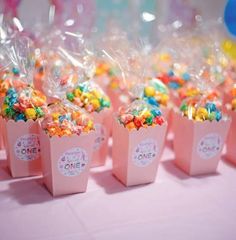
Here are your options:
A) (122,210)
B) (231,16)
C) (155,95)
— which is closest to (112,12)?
(231,16)

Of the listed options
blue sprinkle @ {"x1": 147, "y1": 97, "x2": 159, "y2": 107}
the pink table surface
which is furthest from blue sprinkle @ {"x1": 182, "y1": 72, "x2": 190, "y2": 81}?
the pink table surface

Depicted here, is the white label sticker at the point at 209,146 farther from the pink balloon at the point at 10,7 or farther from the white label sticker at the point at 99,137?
the pink balloon at the point at 10,7

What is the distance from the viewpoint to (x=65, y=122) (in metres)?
1.38

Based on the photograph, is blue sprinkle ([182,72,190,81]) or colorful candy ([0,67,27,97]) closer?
colorful candy ([0,67,27,97])

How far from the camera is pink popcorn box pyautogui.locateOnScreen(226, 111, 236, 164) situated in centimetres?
174

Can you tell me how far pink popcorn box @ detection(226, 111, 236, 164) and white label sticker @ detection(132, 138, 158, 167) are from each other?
43 cm

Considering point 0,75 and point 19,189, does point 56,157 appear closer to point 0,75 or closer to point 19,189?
point 19,189

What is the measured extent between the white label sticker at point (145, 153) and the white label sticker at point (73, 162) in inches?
7.5

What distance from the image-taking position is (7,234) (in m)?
1.19

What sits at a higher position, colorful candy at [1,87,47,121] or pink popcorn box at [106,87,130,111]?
colorful candy at [1,87,47,121]

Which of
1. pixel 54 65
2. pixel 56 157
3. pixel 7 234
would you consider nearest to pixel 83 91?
pixel 54 65

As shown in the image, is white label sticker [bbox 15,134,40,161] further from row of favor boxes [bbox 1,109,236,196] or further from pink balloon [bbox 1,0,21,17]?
pink balloon [bbox 1,0,21,17]

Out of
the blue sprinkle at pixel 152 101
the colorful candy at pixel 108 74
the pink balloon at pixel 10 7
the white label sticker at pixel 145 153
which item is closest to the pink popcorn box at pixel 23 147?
the white label sticker at pixel 145 153

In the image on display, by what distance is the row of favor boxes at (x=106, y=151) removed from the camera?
1.38m
